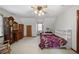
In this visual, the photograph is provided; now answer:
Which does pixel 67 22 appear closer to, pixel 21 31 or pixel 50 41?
pixel 50 41

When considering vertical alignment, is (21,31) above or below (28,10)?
below

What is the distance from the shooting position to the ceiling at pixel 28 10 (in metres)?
2.64

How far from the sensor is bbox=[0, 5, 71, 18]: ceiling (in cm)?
264

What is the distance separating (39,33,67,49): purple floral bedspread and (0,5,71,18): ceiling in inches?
22.8

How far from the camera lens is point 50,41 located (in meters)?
3.25

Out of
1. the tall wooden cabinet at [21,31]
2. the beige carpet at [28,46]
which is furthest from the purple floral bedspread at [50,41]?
the tall wooden cabinet at [21,31]

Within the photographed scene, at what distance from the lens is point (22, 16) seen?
2.98 m

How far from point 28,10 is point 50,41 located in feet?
3.69

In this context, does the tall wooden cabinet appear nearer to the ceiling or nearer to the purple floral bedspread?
the ceiling

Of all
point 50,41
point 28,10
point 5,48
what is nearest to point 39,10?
point 28,10
